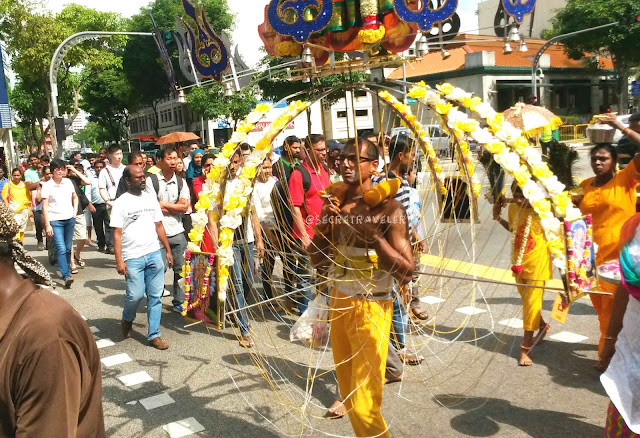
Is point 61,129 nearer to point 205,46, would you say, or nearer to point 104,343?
point 104,343

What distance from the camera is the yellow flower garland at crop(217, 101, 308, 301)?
329cm

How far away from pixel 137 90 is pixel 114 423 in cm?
3999

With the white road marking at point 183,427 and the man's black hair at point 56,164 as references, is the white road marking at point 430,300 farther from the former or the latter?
the man's black hair at point 56,164

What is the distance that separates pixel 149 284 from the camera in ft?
17.8

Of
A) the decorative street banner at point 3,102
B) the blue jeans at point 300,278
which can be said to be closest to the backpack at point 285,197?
the blue jeans at point 300,278

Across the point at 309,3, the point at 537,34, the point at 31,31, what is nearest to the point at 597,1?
the point at 537,34

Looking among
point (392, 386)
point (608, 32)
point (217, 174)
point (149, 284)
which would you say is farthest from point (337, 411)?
point (608, 32)

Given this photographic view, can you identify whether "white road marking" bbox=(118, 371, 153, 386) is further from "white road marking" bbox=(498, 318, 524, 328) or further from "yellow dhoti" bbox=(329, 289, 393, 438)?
"white road marking" bbox=(498, 318, 524, 328)

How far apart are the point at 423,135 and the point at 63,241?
6.00m

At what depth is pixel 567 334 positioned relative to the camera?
5129mm

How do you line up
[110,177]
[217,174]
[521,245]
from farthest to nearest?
[110,177] → [521,245] → [217,174]

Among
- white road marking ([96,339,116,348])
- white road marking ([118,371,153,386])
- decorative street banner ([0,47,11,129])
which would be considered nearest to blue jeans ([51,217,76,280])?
white road marking ([96,339,116,348])

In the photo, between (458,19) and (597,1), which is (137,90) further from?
(458,19)

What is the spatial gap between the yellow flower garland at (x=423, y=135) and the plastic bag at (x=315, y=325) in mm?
1207
